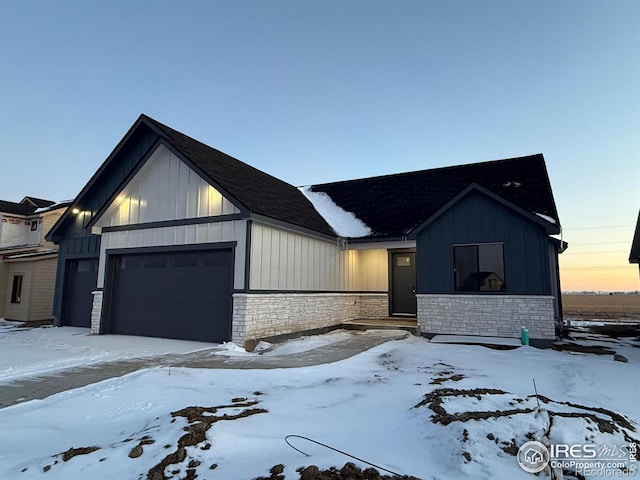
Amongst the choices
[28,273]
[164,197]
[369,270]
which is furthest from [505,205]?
[28,273]

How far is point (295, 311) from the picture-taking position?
1116 centimetres

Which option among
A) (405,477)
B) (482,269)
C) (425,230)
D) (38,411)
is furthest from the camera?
(425,230)

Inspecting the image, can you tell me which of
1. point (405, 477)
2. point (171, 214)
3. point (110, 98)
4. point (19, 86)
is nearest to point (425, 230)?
point (171, 214)

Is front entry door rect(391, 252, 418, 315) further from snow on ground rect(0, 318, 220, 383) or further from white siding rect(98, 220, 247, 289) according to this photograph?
snow on ground rect(0, 318, 220, 383)

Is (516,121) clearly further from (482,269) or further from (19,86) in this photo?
(19,86)

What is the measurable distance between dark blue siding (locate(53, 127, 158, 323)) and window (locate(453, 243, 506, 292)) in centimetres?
1196

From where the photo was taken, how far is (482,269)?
34.3 feet

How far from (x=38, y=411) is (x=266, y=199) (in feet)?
26.3

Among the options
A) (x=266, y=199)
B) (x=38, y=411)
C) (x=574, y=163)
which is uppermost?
(x=574, y=163)

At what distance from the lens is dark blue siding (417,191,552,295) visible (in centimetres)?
977

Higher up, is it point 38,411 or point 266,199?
point 266,199

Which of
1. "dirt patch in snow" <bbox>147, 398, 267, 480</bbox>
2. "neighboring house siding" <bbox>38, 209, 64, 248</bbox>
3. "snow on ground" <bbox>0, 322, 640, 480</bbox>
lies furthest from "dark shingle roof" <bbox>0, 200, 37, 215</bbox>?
"dirt patch in snow" <bbox>147, 398, 267, 480</bbox>

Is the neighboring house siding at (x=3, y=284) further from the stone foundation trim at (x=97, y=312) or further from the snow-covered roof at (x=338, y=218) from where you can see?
the snow-covered roof at (x=338, y=218)

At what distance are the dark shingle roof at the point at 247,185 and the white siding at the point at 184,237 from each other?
3.02ft
